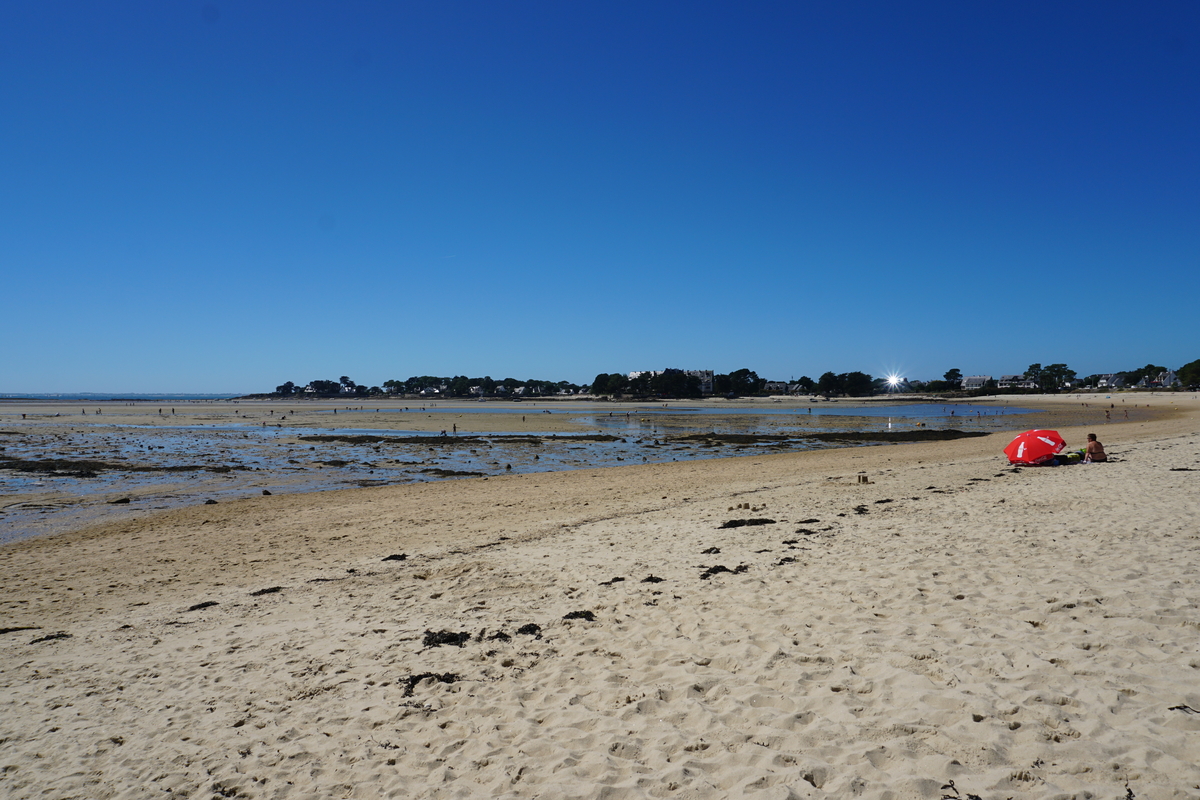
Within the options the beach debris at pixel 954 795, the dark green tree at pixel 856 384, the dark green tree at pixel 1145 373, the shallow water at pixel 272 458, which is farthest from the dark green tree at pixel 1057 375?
the beach debris at pixel 954 795

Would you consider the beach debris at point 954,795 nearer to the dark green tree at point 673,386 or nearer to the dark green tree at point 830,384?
the dark green tree at point 673,386

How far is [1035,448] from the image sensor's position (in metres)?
17.6

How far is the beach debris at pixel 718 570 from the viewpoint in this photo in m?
8.51

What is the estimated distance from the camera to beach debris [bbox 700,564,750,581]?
27.9 ft

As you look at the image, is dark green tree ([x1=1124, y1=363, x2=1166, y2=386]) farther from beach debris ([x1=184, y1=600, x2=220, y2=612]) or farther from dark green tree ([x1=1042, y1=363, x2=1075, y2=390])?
beach debris ([x1=184, y1=600, x2=220, y2=612])

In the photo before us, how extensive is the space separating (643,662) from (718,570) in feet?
10.3

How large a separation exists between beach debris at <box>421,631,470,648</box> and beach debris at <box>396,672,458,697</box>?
0.71m

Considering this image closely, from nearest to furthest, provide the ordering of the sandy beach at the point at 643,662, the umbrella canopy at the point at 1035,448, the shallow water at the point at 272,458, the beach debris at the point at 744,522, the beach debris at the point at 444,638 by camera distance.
A: the sandy beach at the point at 643,662 → the beach debris at the point at 444,638 → the beach debris at the point at 744,522 → the umbrella canopy at the point at 1035,448 → the shallow water at the point at 272,458

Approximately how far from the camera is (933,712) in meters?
4.55

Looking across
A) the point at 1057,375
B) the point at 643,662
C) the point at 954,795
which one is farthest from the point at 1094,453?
the point at 1057,375

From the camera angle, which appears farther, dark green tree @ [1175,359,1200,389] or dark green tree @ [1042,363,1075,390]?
dark green tree @ [1042,363,1075,390]

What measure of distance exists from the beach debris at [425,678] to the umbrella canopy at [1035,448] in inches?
712

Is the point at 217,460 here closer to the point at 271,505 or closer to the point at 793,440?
the point at 271,505

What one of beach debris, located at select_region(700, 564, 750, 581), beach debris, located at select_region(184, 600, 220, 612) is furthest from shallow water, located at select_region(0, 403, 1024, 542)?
beach debris, located at select_region(700, 564, 750, 581)
